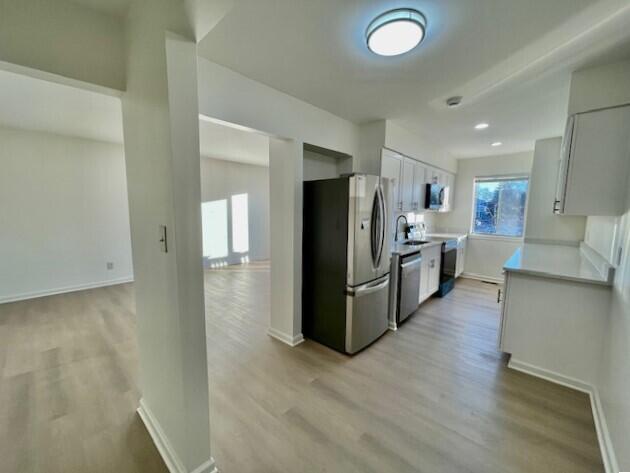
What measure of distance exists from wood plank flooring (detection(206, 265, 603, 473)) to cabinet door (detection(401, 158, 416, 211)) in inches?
72.6

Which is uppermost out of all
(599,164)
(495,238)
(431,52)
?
(431,52)

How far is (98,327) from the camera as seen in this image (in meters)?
3.03

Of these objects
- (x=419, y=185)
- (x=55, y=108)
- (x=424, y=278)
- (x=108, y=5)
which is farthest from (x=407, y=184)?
(x=55, y=108)

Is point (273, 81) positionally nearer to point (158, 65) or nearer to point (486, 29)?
point (158, 65)

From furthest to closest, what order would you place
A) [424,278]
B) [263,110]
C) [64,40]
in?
[424,278] < [263,110] < [64,40]

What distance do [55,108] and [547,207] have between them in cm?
709

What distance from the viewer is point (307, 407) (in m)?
1.86

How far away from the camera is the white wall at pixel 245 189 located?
5.90m

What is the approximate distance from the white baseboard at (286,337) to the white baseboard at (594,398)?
2.07m

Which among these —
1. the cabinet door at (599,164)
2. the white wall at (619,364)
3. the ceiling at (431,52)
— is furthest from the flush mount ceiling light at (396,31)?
the white wall at (619,364)

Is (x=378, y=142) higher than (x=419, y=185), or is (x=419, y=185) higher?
(x=378, y=142)

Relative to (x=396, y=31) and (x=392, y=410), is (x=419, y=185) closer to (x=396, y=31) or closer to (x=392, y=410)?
(x=396, y=31)

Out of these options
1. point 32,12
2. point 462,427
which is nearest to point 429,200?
point 462,427

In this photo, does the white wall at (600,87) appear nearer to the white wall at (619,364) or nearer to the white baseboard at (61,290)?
the white wall at (619,364)
